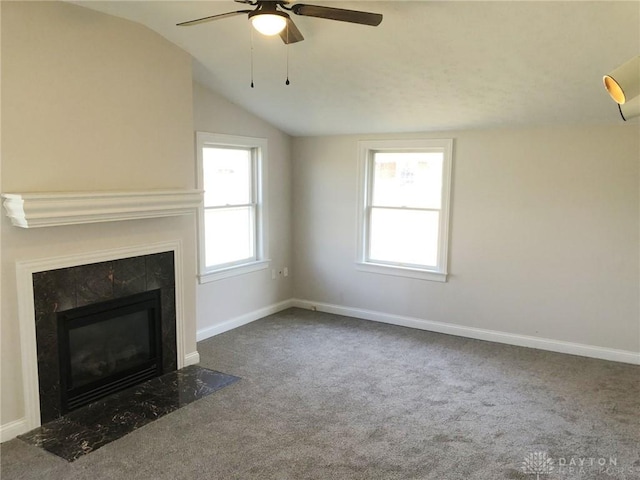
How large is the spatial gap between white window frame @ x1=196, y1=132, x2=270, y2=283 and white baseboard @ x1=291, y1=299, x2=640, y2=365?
0.86 meters

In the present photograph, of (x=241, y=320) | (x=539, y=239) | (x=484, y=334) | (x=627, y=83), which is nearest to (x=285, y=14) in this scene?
(x=627, y=83)

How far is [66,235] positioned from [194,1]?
66.0 inches

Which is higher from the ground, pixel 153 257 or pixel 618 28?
pixel 618 28

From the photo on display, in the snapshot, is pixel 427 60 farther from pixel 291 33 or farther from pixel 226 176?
pixel 226 176

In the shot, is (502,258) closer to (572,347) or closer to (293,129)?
(572,347)

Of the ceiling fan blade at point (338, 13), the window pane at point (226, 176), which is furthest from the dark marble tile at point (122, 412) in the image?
the ceiling fan blade at point (338, 13)

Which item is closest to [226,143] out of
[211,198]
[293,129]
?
[211,198]

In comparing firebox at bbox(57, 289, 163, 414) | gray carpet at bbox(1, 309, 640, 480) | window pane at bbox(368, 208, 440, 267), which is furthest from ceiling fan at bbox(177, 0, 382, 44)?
window pane at bbox(368, 208, 440, 267)

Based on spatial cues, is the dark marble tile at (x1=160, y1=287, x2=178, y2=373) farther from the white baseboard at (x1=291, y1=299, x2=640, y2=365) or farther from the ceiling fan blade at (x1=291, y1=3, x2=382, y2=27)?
the ceiling fan blade at (x1=291, y1=3, x2=382, y2=27)

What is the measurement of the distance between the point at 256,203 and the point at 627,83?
4100mm

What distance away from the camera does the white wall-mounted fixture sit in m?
1.67

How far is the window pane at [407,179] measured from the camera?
507cm

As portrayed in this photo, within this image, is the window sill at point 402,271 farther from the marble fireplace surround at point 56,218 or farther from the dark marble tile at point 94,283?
the dark marble tile at point 94,283

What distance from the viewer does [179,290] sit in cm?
Answer: 404
